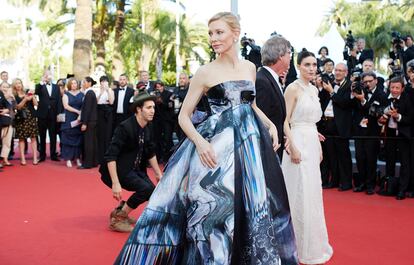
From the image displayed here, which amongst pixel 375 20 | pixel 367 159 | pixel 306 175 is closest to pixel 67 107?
pixel 367 159

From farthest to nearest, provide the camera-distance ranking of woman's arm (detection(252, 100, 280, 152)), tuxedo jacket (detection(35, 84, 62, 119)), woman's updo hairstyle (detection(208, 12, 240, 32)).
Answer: tuxedo jacket (detection(35, 84, 62, 119)), woman's arm (detection(252, 100, 280, 152)), woman's updo hairstyle (detection(208, 12, 240, 32))

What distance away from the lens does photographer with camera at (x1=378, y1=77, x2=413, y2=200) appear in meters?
8.12

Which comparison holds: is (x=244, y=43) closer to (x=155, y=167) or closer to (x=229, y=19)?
(x=155, y=167)

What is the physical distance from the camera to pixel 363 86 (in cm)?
877

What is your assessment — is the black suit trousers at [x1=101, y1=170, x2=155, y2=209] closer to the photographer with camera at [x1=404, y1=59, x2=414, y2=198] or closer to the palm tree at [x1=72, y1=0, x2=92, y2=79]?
the photographer with camera at [x1=404, y1=59, x2=414, y2=198]

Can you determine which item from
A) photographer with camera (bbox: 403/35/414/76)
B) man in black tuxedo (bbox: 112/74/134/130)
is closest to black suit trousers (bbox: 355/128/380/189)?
photographer with camera (bbox: 403/35/414/76)

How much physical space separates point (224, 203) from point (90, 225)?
341 cm

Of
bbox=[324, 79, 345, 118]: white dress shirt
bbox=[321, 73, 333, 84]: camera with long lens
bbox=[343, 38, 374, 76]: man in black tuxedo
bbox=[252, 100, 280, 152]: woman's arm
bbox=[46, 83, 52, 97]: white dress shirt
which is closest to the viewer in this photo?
bbox=[252, 100, 280, 152]: woman's arm

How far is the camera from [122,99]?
12055 millimetres

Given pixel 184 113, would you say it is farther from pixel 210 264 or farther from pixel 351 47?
pixel 351 47

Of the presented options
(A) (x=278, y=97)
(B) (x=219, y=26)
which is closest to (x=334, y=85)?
(A) (x=278, y=97)

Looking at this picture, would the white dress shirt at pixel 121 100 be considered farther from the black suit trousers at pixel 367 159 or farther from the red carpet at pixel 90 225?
the black suit trousers at pixel 367 159

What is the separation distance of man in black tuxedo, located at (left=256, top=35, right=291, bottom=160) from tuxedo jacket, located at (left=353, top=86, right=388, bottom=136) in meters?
4.48

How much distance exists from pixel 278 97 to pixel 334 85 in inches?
202
